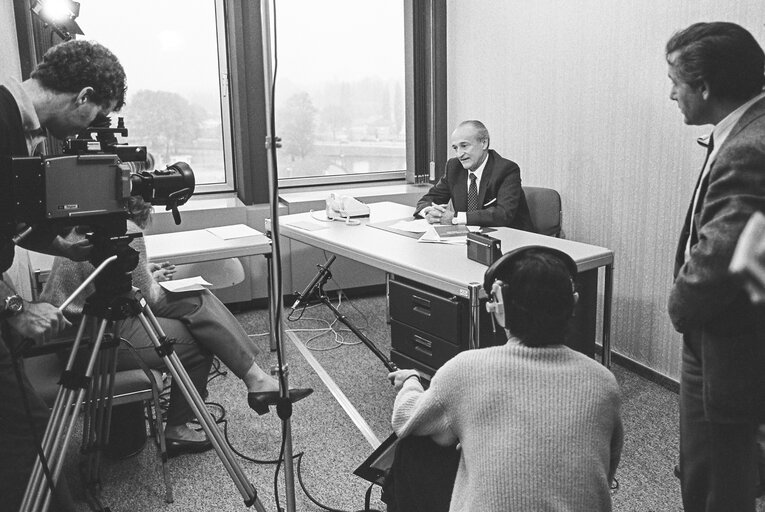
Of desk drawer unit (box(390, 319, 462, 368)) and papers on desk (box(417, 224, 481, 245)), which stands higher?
papers on desk (box(417, 224, 481, 245))

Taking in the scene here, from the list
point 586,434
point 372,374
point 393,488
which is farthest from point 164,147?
point 586,434

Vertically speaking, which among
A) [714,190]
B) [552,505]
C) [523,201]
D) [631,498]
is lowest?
[631,498]

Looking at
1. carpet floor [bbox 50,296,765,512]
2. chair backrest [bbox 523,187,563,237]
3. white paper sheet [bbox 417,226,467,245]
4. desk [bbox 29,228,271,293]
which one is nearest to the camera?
carpet floor [bbox 50,296,765,512]

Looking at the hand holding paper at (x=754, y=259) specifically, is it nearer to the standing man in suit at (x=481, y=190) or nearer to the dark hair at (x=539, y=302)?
the dark hair at (x=539, y=302)

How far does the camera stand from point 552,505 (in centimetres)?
116

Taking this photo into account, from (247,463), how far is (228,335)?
1.56 feet

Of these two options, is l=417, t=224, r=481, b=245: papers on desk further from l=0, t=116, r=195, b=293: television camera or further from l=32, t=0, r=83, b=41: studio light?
l=32, t=0, r=83, b=41: studio light

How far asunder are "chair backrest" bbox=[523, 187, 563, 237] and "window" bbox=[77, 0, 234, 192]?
7.42ft

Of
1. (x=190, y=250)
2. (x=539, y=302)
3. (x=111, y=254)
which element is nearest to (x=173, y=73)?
(x=190, y=250)

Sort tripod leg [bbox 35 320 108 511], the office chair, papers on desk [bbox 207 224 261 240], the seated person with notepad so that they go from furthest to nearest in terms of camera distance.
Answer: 1. papers on desk [bbox 207 224 261 240]
2. the seated person with notepad
3. the office chair
4. tripod leg [bbox 35 320 108 511]

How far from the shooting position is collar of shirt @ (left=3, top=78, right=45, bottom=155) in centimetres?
164

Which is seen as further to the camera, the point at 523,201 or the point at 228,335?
the point at 523,201

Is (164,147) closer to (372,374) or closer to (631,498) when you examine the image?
(372,374)

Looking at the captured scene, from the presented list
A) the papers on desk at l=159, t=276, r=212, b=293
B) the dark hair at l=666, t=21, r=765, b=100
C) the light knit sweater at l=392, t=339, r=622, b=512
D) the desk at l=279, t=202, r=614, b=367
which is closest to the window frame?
the desk at l=279, t=202, r=614, b=367
